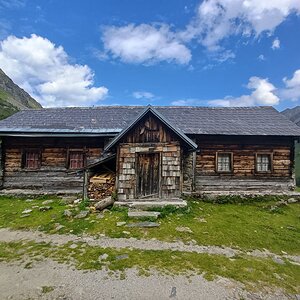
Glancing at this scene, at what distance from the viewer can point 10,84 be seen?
133500mm

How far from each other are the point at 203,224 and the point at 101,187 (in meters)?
6.01

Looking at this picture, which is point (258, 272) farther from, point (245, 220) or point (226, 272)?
point (245, 220)

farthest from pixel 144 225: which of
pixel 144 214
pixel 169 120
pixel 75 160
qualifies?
pixel 75 160

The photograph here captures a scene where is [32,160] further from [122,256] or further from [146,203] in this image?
[122,256]

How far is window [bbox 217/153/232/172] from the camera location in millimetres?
16984

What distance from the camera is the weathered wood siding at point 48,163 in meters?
17.0

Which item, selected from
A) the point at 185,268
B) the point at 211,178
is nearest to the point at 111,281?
the point at 185,268

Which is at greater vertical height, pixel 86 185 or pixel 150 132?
pixel 150 132

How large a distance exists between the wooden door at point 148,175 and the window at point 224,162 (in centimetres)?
559

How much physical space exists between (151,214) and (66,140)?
904 centimetres

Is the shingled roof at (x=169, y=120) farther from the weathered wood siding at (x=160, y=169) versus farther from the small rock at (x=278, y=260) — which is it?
the small rock at (x=278, y=260)

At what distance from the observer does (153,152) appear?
44.4 feet

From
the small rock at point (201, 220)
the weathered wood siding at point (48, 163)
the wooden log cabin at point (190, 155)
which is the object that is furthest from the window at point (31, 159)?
the small rock at point (201, 220)

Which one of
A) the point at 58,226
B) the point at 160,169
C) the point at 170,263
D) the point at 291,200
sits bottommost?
the point at 170,263
